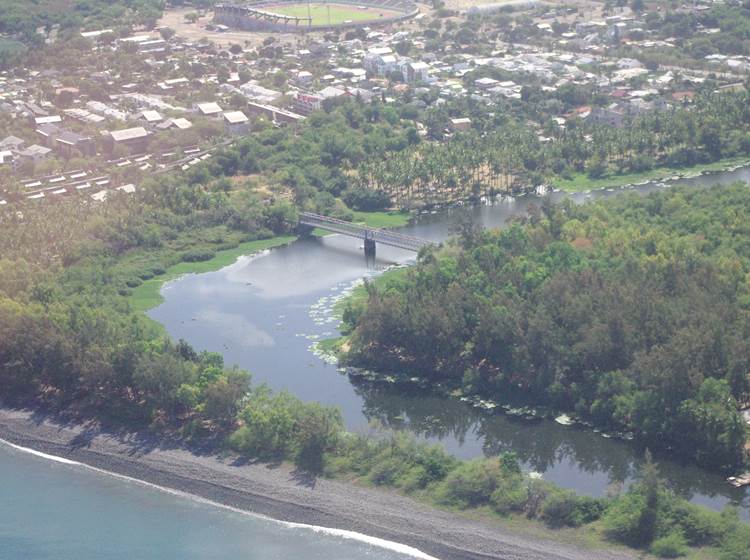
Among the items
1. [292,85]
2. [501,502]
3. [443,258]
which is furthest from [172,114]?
[501,502]

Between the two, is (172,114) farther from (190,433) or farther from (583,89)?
(190,433)

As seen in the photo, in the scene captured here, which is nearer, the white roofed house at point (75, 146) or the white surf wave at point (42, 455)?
the white surf wave at point (42, 455)

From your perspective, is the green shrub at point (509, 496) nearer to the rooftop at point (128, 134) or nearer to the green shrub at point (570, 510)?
the green shrub at point (570, 510)

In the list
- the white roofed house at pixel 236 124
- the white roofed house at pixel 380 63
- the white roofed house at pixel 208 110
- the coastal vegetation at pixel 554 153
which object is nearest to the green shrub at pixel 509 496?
the coastal vegetation at pixel 554 153

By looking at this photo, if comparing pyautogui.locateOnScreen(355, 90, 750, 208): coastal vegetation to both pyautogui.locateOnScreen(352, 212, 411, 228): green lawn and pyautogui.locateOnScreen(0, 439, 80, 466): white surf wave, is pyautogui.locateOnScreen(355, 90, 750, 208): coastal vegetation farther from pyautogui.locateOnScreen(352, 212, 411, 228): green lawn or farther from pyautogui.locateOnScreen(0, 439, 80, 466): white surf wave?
pyautogui.locateOnScreen(0, 439, 80, 466): white surf wave

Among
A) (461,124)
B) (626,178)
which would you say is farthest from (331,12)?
(626,178)

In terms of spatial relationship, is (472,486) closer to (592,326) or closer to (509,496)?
(509,496)
